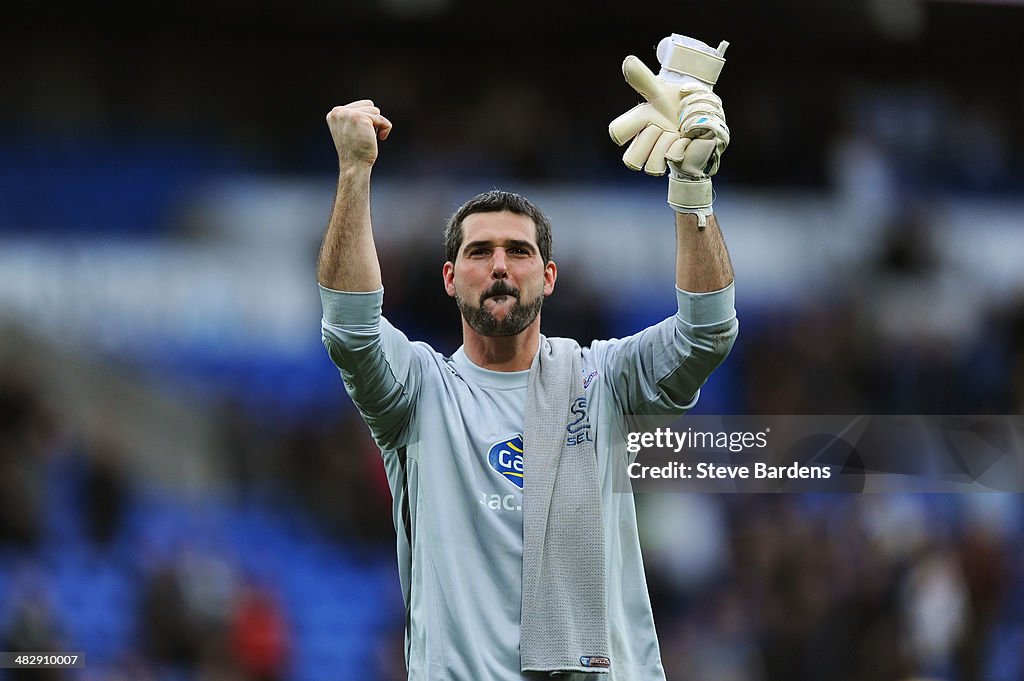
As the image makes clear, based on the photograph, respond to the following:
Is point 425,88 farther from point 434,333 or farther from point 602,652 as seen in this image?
point 602,652

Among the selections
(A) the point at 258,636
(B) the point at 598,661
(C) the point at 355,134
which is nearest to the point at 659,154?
(C) the point at 355,134

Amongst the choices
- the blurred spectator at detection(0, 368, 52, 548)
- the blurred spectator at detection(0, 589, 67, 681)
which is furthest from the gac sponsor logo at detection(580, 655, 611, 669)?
the blurred spectator at detection(0, 368, 52, 548)

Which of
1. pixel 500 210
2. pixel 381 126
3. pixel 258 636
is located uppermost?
pixel 381 126

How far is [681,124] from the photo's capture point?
2.27m

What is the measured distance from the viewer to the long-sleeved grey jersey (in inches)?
85.7

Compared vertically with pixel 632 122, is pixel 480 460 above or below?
below

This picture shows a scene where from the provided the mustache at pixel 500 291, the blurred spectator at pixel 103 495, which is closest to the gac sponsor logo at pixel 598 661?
the mustache at pixel 500 291

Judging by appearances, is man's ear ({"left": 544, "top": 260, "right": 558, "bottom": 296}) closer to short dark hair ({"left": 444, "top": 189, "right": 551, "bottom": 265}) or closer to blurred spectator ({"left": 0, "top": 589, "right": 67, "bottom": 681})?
short dark hair ({"left": 444, "top": 189, "right": 551, "bottom": 265})

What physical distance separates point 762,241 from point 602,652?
452 cm

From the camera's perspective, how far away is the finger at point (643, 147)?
7.86ft
